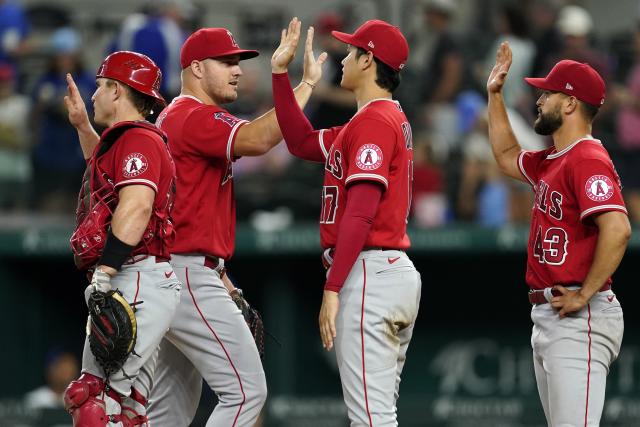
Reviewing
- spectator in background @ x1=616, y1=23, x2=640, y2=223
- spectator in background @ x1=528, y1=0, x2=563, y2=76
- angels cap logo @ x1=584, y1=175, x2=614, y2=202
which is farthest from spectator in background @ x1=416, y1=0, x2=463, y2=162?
angels cap logo @ x1=584, y1=175, x2=614, y2=202

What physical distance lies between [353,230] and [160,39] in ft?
14.8

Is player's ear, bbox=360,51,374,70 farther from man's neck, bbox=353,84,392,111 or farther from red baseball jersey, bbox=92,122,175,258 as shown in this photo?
red baseball jersey, bbox=92,122,175,258

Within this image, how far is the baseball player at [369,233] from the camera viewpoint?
5.38 meters

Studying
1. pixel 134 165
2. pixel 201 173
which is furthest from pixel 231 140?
pixel 134 165

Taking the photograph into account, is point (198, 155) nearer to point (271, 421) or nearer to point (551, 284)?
point (551, 284)

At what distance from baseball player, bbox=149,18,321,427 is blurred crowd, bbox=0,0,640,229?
3536 millimetres

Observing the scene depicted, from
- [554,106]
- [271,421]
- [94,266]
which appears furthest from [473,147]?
[94,266]

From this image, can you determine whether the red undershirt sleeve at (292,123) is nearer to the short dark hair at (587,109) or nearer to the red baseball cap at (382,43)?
the red baseball cap at (382,43)

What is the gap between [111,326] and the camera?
5.10m

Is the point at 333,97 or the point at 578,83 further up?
the point at 578,83

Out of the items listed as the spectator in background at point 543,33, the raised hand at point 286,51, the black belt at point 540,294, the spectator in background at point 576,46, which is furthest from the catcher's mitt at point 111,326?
the spectator in background at point 543,33

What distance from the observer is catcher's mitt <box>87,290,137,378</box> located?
5.11 meters

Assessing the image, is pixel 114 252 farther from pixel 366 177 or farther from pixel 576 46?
pixel 576 46

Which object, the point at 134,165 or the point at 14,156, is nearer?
the point at 134,165
